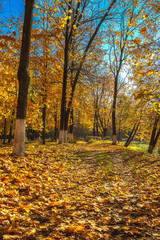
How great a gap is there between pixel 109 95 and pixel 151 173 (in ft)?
71.3

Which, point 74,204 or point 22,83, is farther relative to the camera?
point 22,83

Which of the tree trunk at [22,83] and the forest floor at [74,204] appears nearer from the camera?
the forest floor at [74,204]

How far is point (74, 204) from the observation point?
3.69 metres

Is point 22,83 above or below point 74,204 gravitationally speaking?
above

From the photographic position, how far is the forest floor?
243 cm

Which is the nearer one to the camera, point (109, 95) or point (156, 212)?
point (156, 212)

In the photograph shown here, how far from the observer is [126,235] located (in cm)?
241

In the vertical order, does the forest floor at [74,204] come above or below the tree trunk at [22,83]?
below

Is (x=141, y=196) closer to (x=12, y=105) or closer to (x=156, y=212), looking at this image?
(x=156, y=212)

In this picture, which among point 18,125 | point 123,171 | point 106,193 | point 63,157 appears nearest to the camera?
point 106,193

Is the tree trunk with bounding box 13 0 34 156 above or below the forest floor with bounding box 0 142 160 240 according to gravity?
above

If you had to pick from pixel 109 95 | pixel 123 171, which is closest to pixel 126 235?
pixel 123 171

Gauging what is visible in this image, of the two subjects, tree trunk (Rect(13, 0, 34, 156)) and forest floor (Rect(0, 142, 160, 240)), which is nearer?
forest floor (Rect(0, 142, 160, 240))

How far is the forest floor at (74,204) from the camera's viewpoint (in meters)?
2.43
